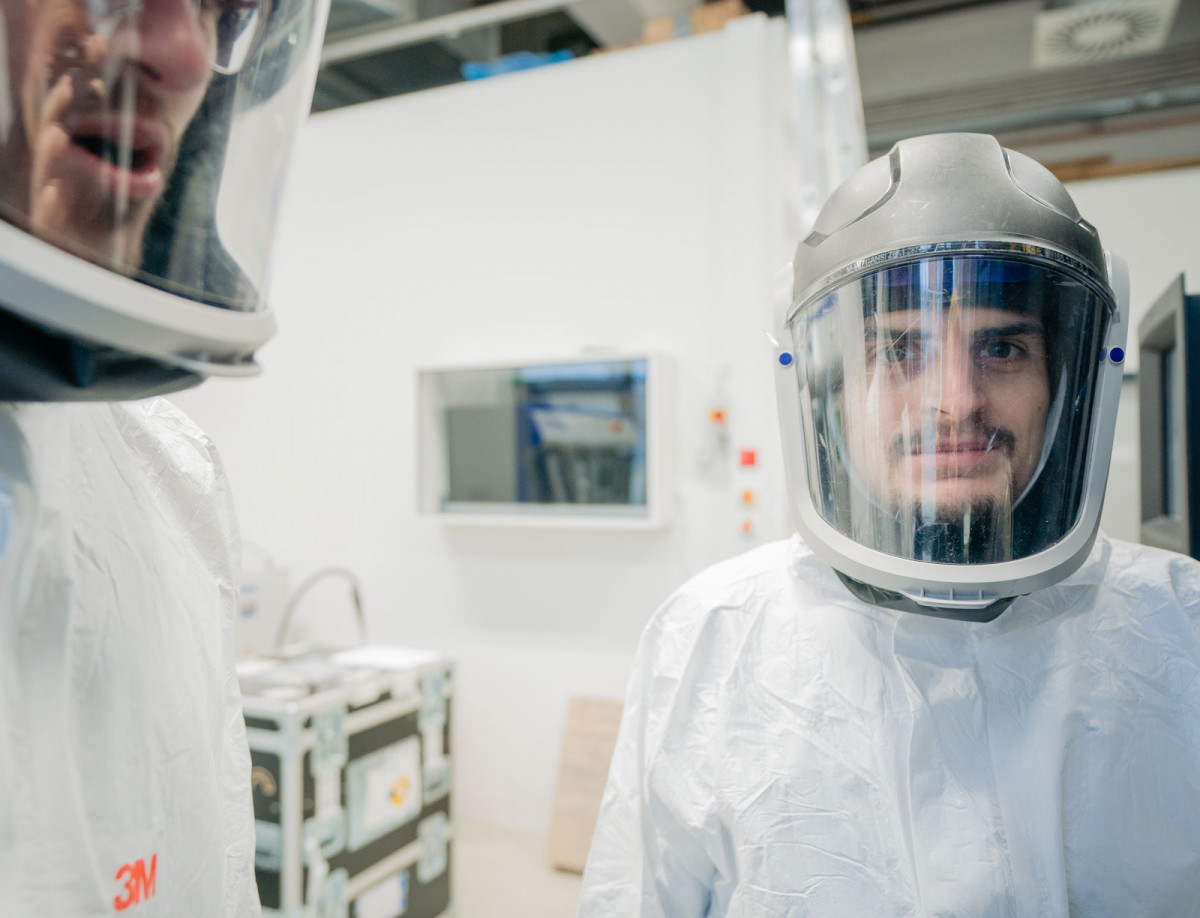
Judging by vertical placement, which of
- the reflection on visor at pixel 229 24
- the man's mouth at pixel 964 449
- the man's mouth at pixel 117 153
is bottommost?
the man's mouth at pixel 964 449

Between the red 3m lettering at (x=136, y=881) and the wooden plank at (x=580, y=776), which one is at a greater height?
the red 3m lettering at (x=136, y=881)

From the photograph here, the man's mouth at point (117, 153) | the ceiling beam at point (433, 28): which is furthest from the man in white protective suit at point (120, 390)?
the ceiling beam at point (433, 28)

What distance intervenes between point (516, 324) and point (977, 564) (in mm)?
2614

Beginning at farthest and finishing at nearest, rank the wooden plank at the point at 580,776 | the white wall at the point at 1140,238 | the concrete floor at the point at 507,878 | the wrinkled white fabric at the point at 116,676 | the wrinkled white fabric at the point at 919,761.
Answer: the wooden plank at the point at 580,776
the concrete floor at the point at 507,878
the white wall at the point at 1140,238
the wrinkled white fabric at the point at 919,761
the wrinkled white fabric at the point at 116,676

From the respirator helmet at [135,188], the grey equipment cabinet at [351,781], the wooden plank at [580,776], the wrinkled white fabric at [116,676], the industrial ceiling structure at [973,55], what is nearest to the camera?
the respirator helmet at [135,188]

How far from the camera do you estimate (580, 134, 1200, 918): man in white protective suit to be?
0.90m

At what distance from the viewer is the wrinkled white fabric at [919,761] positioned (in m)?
0.90

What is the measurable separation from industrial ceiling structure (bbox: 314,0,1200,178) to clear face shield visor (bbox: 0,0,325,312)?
2788 millimetres

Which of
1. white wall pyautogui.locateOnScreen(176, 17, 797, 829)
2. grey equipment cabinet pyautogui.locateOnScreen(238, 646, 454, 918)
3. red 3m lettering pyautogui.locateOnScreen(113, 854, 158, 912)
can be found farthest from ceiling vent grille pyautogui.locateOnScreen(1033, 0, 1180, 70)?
red 3m lettering pyautogui.locateOnScreen(113, 854, 158, 912)

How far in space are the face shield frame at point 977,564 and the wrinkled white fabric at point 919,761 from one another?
7 centimetres

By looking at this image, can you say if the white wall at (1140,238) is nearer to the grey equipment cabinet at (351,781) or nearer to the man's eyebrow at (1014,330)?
the man's eyebrow at (1014,330)

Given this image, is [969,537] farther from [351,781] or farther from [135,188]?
[351,781]

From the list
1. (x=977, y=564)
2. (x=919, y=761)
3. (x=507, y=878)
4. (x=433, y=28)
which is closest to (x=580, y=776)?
(x=507, y=878)

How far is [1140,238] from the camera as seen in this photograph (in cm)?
157
